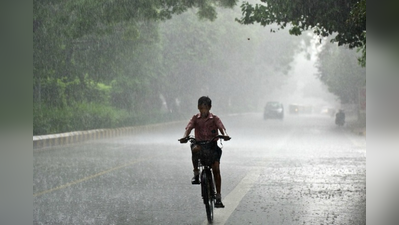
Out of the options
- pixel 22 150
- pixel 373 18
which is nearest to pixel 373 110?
pixel 373 18

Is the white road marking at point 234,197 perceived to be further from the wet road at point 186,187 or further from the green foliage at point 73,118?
the green foliage at point 73,118

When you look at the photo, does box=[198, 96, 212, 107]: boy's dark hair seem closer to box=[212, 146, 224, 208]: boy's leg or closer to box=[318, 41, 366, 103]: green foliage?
box=[212, 146, 224, 208]: boy's leg

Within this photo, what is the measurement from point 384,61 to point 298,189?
18.4 ft

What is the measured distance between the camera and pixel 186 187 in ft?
40.9

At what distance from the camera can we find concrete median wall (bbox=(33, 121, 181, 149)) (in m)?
22.8

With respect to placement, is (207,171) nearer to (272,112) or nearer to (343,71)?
(343,71)

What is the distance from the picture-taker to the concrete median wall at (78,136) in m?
22.8

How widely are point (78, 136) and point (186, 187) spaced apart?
14556 millimetres

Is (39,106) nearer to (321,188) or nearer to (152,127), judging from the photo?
(152,127)

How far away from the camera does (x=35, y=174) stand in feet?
48.0

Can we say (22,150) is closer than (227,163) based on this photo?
Yes

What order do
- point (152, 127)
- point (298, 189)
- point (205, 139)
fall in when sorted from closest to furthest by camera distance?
point (205, 139), point (298, 189), point (152, 127)

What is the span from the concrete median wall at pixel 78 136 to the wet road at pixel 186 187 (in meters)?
1.65

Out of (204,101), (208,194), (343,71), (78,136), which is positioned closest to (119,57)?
(78,136)
